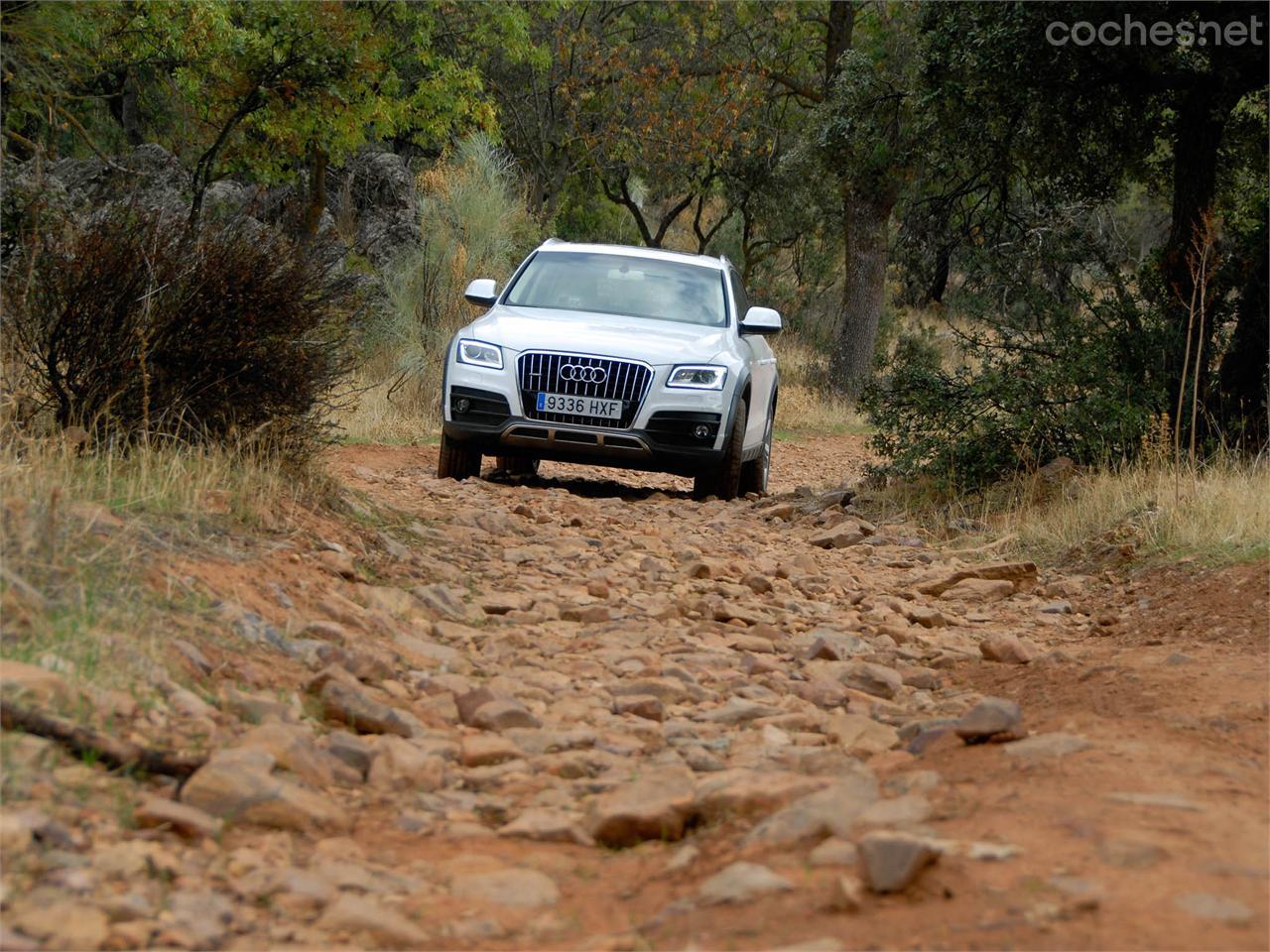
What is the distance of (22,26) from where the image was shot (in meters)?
8.49

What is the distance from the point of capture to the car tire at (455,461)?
35.3 feet

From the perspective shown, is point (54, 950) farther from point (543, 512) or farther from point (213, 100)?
point (213, 100)

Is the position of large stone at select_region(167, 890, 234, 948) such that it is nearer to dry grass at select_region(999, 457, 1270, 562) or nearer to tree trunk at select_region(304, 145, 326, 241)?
dry grass at select_region(999, 457, 1270, 562)

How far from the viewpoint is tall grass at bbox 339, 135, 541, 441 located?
16078mm

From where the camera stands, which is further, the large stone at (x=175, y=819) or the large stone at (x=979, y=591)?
the large stone at (x=979, y=591)

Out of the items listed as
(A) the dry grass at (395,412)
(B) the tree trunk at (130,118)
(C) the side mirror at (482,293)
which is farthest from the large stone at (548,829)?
(B) the tree trunk at (130,118)

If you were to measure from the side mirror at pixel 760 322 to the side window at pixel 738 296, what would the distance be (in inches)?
2.8

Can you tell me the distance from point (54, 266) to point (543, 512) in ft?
10.3

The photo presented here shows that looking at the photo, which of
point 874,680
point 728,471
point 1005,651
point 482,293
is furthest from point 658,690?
point 482,293

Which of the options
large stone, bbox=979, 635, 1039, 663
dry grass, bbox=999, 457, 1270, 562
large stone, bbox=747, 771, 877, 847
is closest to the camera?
large stone, bbox=747, 771, 877, 847

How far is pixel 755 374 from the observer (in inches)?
444

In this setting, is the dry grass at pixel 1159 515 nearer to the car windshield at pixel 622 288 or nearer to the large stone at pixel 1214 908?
the car windshield at pixel 622 288

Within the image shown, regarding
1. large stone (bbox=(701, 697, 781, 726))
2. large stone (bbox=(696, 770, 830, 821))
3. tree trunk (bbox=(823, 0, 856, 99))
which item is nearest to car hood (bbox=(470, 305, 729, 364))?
large stone (bbox=(701, 697, 781, 726))

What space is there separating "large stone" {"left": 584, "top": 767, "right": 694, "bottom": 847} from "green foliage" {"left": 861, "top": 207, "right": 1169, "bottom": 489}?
7.53 meters
